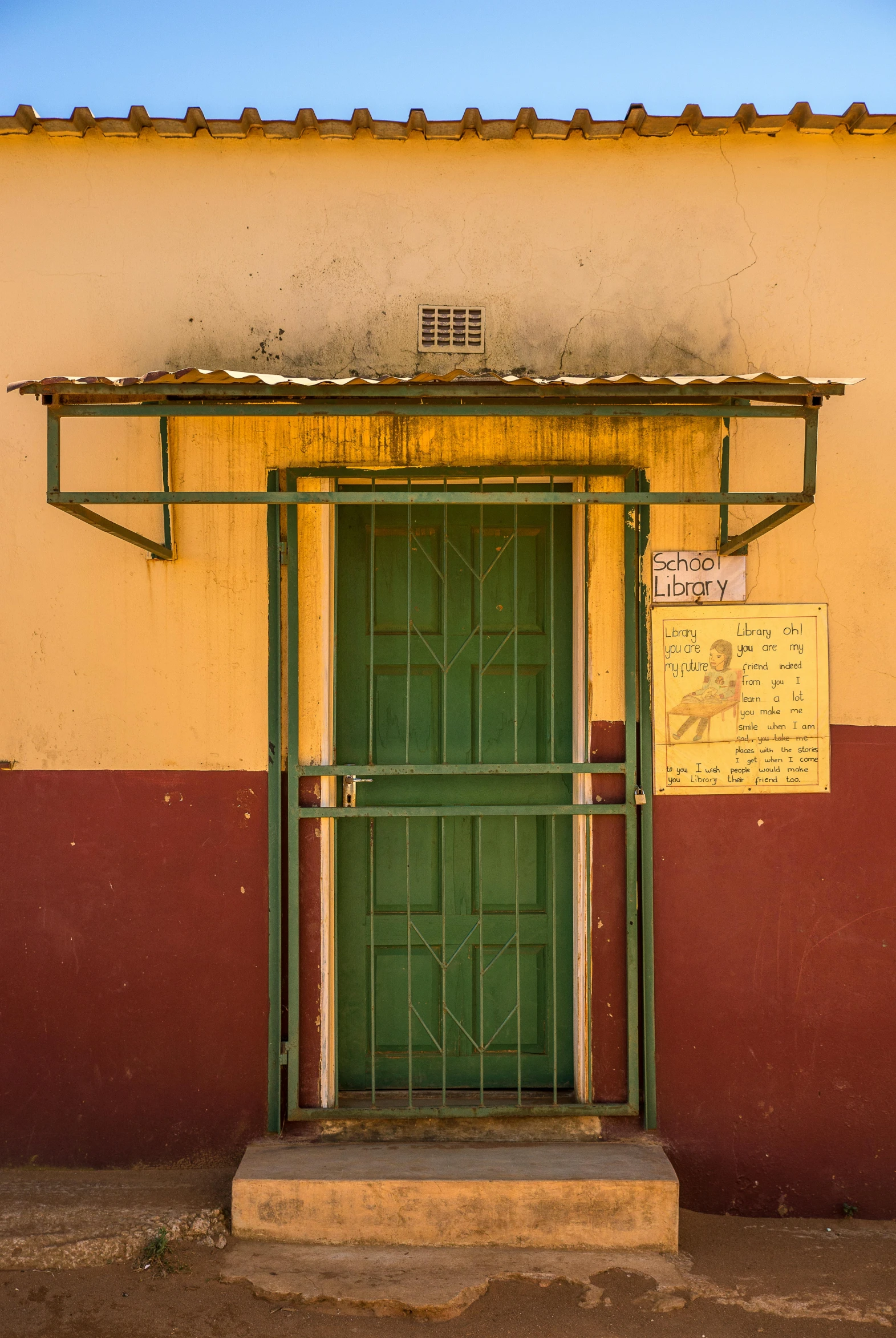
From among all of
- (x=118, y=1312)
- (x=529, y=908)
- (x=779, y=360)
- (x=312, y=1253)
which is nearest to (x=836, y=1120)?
(x=529, y=908)

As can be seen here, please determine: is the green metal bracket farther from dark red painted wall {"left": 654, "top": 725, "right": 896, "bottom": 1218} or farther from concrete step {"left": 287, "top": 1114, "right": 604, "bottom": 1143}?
concrete step {"left": 287, "top": 1114, "right": 604, "bottom": 1143}

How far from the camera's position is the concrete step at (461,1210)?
308 cm

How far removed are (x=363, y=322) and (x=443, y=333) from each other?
312 mm

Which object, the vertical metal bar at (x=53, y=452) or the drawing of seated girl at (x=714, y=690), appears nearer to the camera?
the vertical metal bar at (x=53, y=452)

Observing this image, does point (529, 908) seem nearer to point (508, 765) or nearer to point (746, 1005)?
point (508, 765)

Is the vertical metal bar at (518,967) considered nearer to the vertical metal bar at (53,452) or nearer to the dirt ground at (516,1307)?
the dirt ground at (516,1307)

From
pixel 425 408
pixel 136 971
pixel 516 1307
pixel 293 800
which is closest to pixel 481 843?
pixel 293 800

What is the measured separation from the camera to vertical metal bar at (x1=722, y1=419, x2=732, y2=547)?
346cm

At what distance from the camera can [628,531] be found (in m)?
3.47

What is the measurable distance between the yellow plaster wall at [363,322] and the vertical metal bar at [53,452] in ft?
2.10

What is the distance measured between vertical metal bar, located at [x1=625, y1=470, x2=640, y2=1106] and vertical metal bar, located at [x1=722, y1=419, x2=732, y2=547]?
1.04ft

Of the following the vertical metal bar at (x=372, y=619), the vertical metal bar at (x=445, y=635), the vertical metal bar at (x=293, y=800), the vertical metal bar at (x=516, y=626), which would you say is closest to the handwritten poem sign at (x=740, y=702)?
the vertical metal bar at (x=516, y=626)

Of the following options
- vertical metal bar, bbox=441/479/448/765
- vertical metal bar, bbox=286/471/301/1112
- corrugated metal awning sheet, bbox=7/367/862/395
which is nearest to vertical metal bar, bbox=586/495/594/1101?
vertical metal bar, bbox=441/479/448/765

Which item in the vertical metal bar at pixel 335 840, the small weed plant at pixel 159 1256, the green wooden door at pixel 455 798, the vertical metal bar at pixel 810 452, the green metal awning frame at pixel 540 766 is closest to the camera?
the vertical metal bar at pixel 810 452
